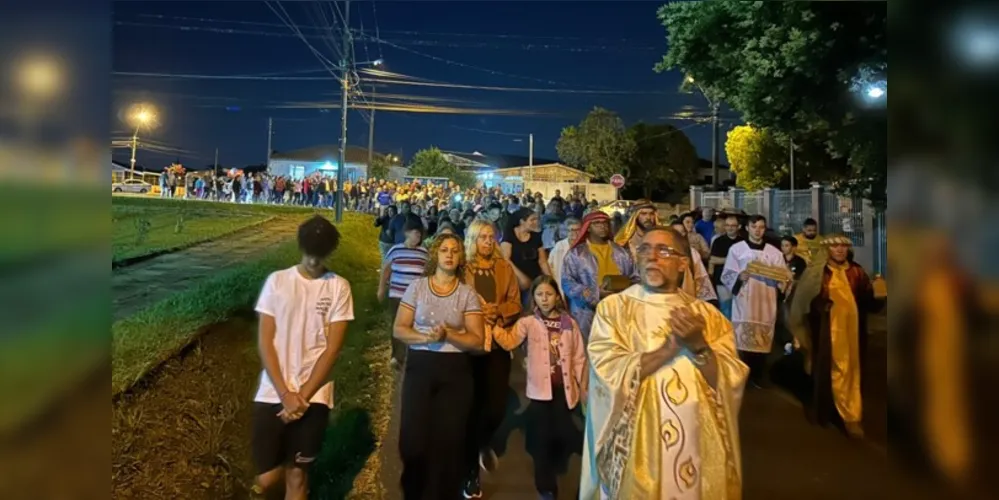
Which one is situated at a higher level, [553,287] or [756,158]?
[756,158]

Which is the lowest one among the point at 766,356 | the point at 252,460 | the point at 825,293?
the point at 252,460

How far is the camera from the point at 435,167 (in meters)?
4.39

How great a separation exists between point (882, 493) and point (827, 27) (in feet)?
8.81

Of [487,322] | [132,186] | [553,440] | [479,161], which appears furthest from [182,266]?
[553,440]

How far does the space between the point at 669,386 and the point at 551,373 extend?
0.85 meters

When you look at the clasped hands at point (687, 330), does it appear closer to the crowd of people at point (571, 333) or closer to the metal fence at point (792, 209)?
the crowd of people at point (571, 333)

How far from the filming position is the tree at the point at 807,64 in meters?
4.18

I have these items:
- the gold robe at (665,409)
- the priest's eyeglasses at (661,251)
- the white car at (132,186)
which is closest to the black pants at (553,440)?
the gold robe at (665,409)

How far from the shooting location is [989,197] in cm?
407

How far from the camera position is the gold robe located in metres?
3.09

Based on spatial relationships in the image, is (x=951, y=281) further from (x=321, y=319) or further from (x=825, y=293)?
(x=321, y=319)

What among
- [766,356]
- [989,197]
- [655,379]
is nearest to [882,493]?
[766,356]

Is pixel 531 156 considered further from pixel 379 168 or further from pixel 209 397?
pixel 209 397

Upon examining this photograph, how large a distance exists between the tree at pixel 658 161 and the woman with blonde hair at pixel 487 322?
3.01ft
